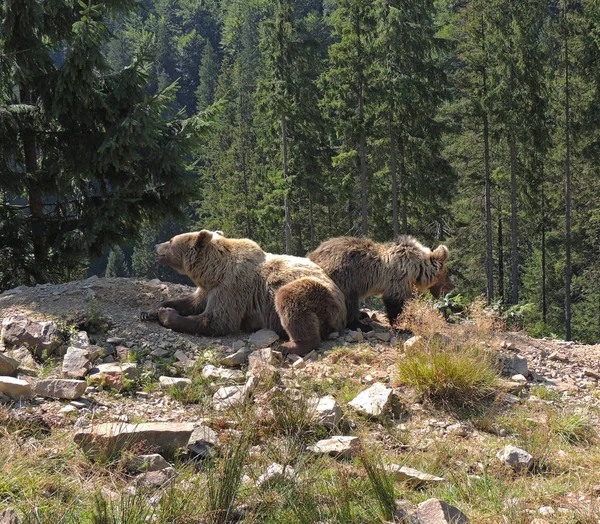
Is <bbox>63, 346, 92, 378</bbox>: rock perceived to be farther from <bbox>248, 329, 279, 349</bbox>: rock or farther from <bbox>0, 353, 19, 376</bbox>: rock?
<bbox>248, 329, 279, 349</bbox>: rock

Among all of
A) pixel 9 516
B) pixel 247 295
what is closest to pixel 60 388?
pixel 9 516

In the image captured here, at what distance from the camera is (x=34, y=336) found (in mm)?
6164

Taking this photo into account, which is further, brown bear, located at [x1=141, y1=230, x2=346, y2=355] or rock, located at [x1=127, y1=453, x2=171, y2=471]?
brown bear, located at [x1=141, y1=230, x2=346, y2=355]

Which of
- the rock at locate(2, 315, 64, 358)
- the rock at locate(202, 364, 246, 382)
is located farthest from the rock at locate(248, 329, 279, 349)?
the rock at locate(2, 315, 64, 358)

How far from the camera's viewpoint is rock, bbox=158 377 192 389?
5.59m

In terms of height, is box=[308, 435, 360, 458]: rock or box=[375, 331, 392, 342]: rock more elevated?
box=[308, 435, 360, 458]: rock

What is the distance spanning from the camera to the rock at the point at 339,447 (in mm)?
4355

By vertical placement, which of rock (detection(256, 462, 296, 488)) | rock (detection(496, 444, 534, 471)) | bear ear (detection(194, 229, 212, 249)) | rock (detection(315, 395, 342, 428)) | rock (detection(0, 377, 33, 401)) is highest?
bear ear (detection(194, 229, 212, 249))

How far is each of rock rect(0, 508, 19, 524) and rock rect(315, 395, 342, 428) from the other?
2.28 m

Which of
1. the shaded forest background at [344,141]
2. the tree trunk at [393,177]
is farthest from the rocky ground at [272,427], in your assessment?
the tree trunk at [393,177]

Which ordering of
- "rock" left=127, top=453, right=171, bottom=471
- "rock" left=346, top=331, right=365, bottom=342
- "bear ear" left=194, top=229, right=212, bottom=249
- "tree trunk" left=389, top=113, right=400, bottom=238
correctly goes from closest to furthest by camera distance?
1. "rock" left=127, top=453, right=171, bottom=471
2. "rock" left=346, top=331, right=365, bottom=342
3. "bear ear" left=194, top=229, right=212, bottom=249
4. "tree trunk" left=389, top=113, right=400, bottom=238

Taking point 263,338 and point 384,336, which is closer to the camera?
point 263,338

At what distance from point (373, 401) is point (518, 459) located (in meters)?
1.30

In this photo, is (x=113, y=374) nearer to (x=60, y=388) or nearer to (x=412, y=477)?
(x=60, y=388)
